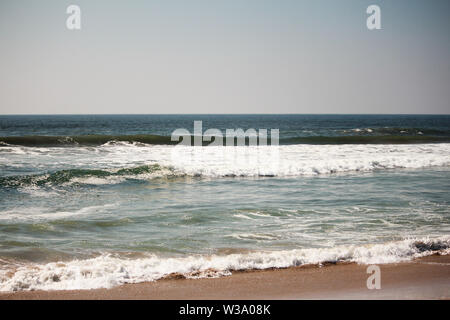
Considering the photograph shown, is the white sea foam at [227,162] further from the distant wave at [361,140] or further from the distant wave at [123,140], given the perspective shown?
the distant wave at [361,140]

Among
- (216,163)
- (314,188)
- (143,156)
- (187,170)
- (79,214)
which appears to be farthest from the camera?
(143,156)

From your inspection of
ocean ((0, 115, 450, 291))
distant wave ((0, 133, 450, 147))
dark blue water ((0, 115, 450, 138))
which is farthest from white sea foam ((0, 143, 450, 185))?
dark blue water ((0, 115, 450, 138))

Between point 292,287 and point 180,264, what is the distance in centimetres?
158

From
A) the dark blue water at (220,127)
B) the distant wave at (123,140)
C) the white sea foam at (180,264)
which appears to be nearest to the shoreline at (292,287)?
the white sea foam at (180,264)

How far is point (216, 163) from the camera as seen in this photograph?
16859mm

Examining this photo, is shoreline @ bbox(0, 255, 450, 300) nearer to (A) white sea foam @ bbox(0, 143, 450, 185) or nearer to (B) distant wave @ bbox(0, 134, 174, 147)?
(A) white sea foam @ bbox(0, 143, 450, 185)

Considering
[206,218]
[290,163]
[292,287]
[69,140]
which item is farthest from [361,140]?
[292,287]

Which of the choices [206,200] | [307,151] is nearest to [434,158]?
[307,151]

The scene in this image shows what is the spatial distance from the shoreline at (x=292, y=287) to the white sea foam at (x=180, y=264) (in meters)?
0.16

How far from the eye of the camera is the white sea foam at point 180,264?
5.12 m

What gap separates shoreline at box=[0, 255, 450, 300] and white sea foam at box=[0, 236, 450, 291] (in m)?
0.16

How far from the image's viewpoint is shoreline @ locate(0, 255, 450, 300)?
4668 mm

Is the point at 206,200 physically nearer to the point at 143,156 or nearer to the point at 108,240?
the point at 108,240
